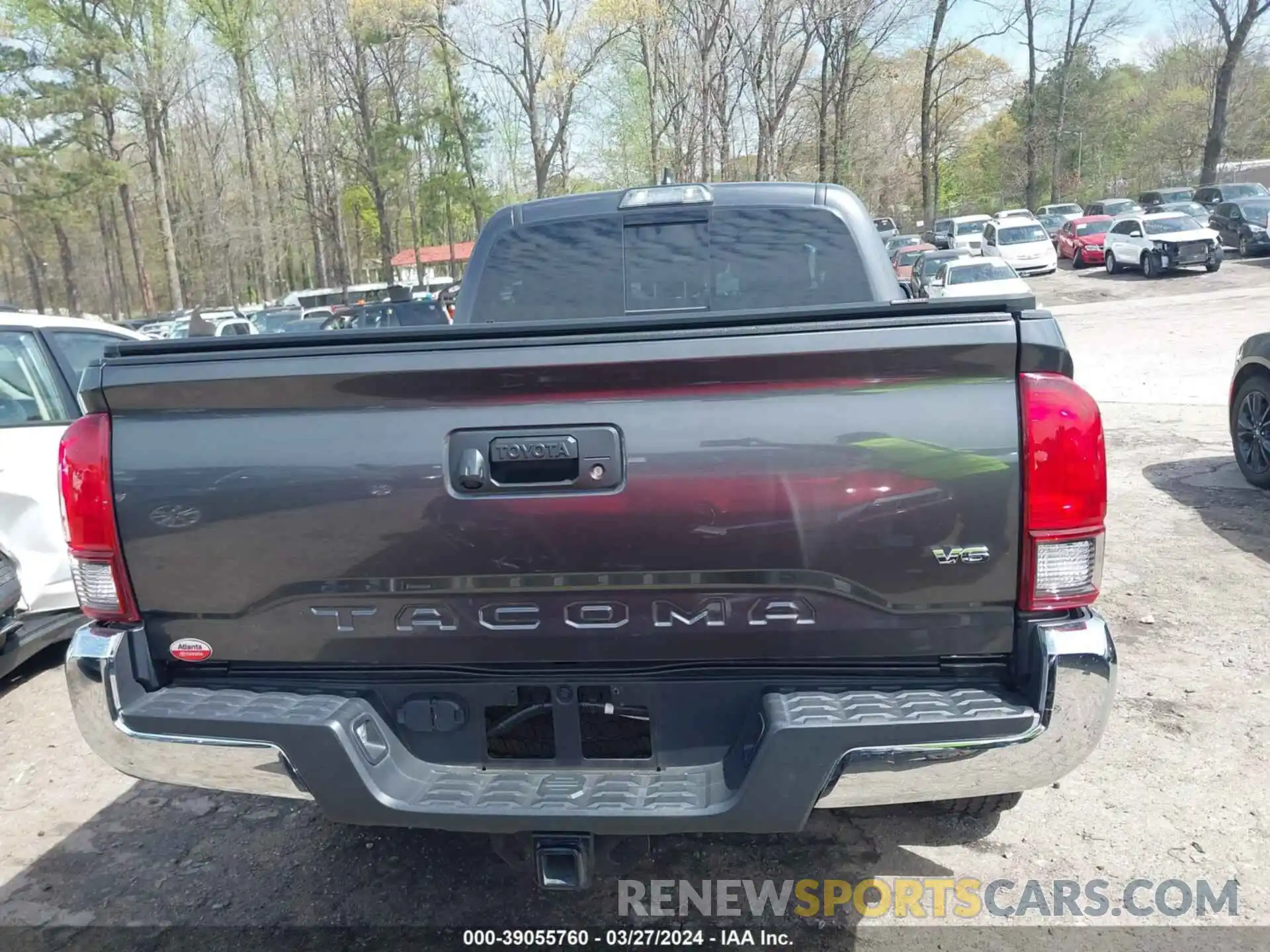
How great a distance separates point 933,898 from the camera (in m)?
2.99

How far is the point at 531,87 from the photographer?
3156 cm

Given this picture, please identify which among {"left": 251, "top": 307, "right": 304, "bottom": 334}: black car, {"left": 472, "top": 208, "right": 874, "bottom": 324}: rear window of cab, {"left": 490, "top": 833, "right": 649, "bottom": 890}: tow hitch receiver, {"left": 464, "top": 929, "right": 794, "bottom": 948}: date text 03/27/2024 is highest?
{"left": 472, "top": 208, "right": 874, "bottom": 324}: rear window of cab

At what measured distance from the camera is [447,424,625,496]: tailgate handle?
7.07 ft

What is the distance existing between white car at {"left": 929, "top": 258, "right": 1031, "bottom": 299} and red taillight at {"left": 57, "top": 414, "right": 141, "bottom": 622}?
2071 cm

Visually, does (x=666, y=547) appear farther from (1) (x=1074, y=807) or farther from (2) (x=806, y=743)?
(1) (x=1074, y=807)

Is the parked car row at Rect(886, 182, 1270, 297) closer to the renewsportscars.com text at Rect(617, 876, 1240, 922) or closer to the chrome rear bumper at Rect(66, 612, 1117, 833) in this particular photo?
the renewsportscars.com text at Rect(617, 876, 1240, 922)

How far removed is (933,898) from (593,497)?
1837 mm

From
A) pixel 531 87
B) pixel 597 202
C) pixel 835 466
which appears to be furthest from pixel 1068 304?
pixel 835 466

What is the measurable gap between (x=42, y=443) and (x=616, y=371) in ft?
13.6

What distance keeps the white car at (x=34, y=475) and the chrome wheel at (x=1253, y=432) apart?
24.7 feet

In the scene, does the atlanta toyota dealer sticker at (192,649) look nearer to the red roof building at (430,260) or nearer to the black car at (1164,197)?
the black car at (1164,197)

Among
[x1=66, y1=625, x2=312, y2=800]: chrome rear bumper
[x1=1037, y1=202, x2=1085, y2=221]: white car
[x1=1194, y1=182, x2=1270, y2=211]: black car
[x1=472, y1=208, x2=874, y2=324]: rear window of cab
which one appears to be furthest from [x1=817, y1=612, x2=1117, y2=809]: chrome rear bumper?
[x1=1037, y1=202, x2=1085, y2=221]: white car

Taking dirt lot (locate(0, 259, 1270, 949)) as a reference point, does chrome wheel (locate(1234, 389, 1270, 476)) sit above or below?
above

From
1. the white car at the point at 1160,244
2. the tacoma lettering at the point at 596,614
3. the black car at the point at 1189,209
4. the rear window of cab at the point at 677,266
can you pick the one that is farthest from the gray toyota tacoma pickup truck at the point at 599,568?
the black car at the point at 1189,209
